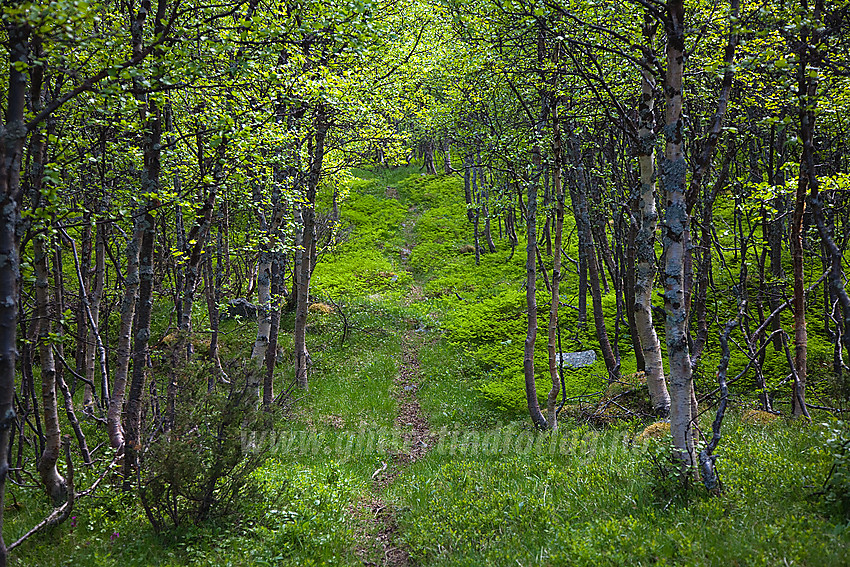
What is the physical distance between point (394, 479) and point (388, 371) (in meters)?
6.72

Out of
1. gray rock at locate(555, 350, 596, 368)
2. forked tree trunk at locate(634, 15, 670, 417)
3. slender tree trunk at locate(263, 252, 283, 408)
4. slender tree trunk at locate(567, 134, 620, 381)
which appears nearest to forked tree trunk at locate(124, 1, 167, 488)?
slender tree trunk at locate(263, 252, 283, 408)

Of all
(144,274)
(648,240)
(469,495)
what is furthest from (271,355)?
(648,240)

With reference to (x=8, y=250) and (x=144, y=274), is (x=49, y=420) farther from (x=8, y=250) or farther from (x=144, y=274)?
(x=8, y=250)

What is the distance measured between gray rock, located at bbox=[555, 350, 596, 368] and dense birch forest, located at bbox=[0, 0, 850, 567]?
158 mm

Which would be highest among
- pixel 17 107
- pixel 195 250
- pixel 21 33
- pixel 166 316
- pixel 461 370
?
pixel 21 33

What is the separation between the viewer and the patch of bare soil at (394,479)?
6703mm

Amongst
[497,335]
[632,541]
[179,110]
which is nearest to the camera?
[632,541]

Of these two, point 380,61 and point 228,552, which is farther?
point 380,61

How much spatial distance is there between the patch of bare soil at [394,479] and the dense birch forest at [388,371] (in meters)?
0.07

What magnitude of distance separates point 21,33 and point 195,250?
4.83m

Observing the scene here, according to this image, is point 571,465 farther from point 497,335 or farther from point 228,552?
point 497,335

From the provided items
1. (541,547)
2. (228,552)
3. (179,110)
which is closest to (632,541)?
(541,547)

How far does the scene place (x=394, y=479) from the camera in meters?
9.32

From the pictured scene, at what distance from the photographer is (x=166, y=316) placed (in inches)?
804
